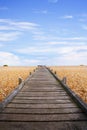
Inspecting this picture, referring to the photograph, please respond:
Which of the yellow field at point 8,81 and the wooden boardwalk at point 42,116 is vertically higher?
the yellow field at point 8,81

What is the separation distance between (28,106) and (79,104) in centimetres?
159

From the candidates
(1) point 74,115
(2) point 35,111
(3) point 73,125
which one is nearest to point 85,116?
(1) point 74,115

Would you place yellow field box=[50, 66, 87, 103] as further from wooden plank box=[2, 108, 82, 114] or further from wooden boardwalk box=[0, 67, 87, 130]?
wooden plank box=[2, 108, 82, 114]

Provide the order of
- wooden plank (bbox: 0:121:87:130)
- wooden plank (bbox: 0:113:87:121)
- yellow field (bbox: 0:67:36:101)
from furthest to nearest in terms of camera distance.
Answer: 1. yellow field (bbox: 0:67:36:101)
2. wooden plank (bbox: 0:113:87:121)
3. wooden plank (bbox: 0:121:87:130)

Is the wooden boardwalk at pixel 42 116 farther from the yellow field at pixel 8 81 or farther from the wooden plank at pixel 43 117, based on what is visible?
the yellow field at pixel 8 81

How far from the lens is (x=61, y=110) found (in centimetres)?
709

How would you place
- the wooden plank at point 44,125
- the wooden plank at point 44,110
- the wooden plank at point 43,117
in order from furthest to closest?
the wooden plank at point 44,110 → the wooden plank at point 43,117 → the wooden plank at point 44,125

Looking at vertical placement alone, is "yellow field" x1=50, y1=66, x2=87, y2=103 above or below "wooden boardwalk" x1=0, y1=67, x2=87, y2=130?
above

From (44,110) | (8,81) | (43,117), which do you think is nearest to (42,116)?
(43,117)

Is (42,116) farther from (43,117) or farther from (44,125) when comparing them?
(44,125)

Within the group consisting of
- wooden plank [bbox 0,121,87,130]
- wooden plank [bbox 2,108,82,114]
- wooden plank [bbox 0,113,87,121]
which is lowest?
wooden plank [bbox 0,121,87,130]

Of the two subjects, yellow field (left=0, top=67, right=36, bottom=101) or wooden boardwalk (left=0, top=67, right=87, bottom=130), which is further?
yellow field (left=0, top=67, right=36, bottom=101)

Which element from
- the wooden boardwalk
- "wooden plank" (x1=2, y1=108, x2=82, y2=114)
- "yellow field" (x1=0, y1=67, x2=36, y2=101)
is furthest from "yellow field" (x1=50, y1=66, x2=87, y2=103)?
"wooden plank" (x1=2, y1=108, x2=82, y2=114)

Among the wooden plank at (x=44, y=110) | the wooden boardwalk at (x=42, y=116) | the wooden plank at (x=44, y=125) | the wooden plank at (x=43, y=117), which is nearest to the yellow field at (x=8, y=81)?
the wooden boardwalk at (x=42, y=116)
